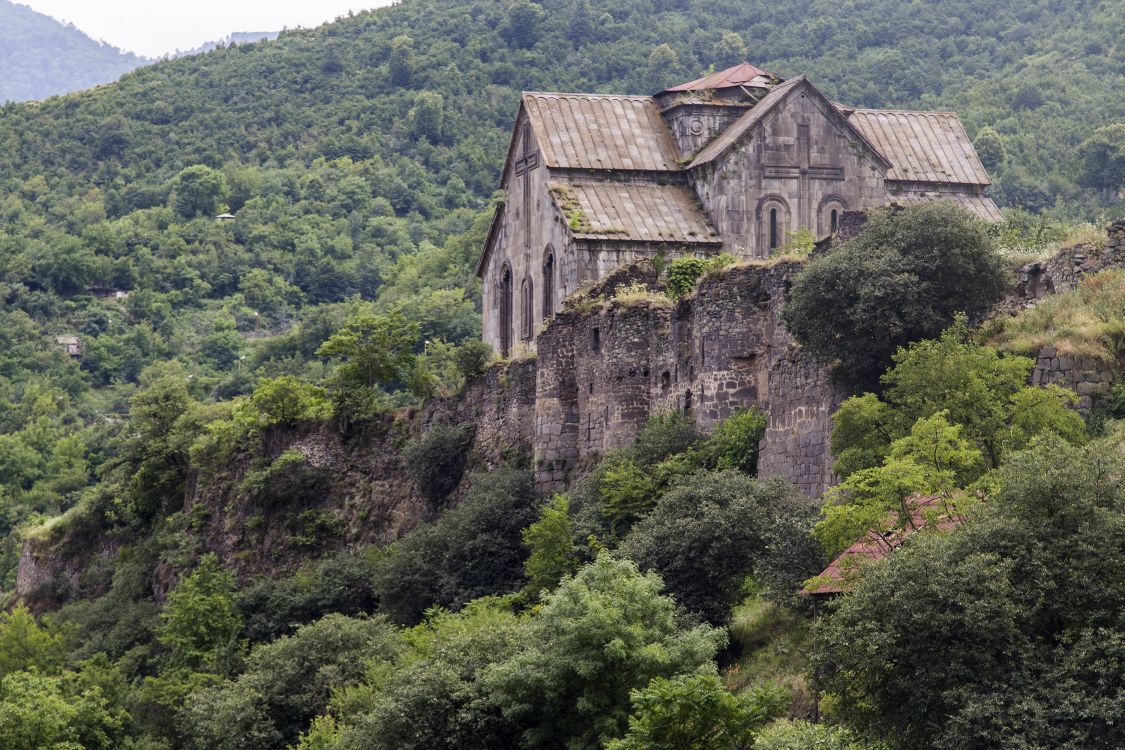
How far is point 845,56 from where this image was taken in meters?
122

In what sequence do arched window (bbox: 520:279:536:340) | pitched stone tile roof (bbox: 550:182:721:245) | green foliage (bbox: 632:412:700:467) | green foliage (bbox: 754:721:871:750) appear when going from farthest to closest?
arched window (bbox: 520:279:536:340)
pitched stone tile roof (bbox: 550:182:721:245)
green foliage (bbox: 632:412:700:467)
green foliage (bbox: 754:721:871:750)

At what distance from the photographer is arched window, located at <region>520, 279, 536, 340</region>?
54375 mm

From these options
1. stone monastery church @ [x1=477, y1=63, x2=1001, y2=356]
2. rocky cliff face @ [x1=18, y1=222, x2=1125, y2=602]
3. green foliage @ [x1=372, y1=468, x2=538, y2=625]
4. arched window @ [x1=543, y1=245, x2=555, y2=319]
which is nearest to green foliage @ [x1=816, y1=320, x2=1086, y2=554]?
rocky cliff face @ [x1=18, y1=222, x2=1125, y2=602]

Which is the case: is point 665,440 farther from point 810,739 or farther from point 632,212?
point 810,739

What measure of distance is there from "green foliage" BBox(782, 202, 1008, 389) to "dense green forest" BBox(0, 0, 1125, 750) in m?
0.08

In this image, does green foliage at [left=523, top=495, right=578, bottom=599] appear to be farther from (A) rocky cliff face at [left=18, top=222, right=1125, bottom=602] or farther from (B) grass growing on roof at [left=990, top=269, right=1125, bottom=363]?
(B) grass growing on roof at [left=990, top=269, right=1125, bottom=363]

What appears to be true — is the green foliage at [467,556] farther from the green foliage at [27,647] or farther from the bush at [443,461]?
the green foliage at [27,647]

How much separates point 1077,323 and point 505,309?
25.8 metres

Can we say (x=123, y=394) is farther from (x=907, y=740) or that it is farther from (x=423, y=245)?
(x=907, y=740)

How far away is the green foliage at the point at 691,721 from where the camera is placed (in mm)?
28641

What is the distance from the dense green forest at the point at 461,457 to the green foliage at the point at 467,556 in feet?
0.25

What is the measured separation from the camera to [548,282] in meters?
52.9

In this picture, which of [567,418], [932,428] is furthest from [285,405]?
[932,428]

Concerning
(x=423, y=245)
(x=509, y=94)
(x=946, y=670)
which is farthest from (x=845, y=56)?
(x=946, y=670)
